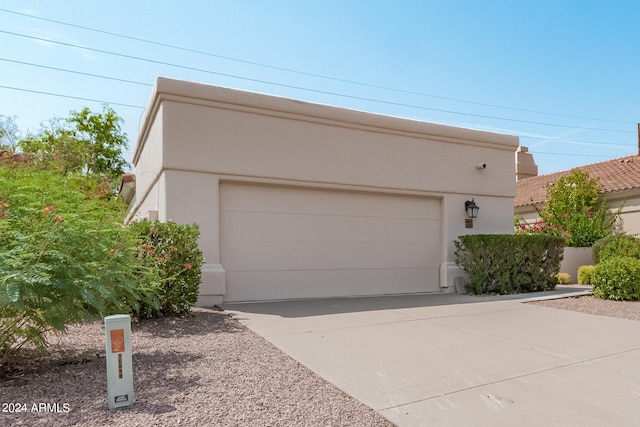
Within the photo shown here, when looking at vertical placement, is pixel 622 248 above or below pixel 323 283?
above

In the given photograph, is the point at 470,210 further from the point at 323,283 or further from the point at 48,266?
the point at 48,266

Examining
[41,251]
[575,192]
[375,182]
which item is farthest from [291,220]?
[575,192]

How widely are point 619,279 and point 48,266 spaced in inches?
391

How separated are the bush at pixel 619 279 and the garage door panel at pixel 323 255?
344cm

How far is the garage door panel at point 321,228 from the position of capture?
8.29 meters

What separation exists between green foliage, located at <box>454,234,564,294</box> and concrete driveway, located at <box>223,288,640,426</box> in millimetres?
1851

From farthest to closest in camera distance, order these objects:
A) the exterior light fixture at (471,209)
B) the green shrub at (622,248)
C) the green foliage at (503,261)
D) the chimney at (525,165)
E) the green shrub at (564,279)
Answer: the chimney at (525,165) < the green shrub at (564,279) < the exterior light fixture at (471,209) < the green shrub at (622,248) < the green foliage at (503,261)

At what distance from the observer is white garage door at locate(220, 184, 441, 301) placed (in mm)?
8281

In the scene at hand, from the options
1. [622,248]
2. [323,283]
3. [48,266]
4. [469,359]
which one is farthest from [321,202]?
[622,248]

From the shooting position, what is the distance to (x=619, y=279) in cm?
870

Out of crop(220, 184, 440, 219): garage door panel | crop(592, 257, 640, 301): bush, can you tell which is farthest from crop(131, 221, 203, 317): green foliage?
crop(592, 257, 640, 301): bush

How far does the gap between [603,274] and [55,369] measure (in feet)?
32.4

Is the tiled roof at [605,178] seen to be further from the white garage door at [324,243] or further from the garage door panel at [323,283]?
the garage door panel at [323,283]

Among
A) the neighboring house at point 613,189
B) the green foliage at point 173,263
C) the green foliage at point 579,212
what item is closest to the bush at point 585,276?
the green foliage at point 579,212
